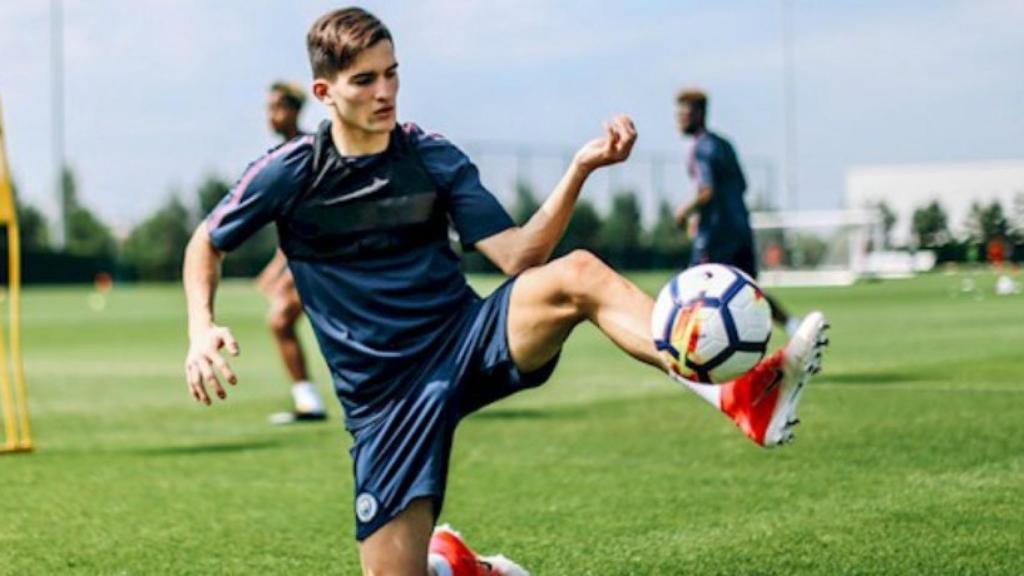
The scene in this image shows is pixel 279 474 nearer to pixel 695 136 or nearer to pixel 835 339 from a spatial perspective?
pixel 695 136

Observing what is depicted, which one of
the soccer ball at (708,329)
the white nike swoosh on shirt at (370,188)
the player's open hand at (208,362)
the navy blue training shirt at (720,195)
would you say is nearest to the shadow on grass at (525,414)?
the navy blue training shirt at (720,195)

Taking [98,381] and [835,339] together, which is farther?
[835,339]

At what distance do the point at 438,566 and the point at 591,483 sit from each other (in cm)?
313

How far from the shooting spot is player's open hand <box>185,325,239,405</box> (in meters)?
4.58

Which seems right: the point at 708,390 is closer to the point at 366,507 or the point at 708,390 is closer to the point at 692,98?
the point at 366,507

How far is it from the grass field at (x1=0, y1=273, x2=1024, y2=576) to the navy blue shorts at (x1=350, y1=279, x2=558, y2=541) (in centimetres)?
113

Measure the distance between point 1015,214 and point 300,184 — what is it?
1350cm

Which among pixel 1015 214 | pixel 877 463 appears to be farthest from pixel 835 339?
pixel 877 463

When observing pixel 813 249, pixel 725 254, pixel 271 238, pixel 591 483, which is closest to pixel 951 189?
pixel 725 254

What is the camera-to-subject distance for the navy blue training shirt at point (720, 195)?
14.0 metres

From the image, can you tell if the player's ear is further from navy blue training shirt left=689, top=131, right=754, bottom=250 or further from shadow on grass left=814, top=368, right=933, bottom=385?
navy blue training shirt left=689, top=131, right=754, bottom=250

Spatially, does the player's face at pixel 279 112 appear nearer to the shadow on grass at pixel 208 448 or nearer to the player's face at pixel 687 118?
the shadow on grass at pixel 208 448

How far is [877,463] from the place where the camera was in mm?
8352

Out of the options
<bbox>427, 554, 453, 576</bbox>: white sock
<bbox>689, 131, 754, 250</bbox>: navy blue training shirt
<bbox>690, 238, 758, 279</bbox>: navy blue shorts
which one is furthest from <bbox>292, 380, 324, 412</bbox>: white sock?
<bbox>427, 554, 453, 576</bbox>: white sock
